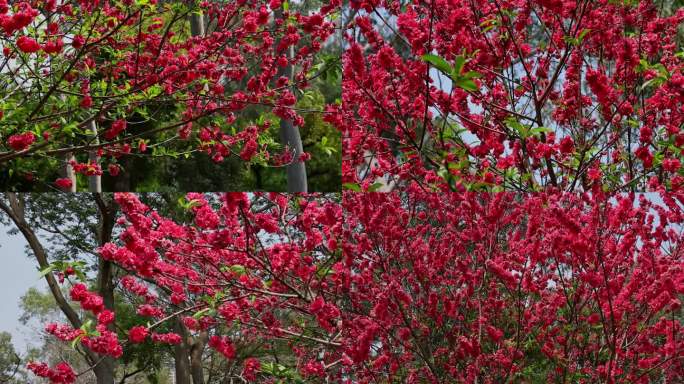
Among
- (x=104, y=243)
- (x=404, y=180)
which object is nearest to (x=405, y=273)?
(x=404, y=180)

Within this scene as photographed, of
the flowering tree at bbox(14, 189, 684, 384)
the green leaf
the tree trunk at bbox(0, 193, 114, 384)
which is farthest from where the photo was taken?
the tree trunk at bbox(0, 193, 114, 384)

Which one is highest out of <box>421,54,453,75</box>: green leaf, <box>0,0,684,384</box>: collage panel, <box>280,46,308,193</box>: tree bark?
<box>280,46,308,193</box>: tree bark

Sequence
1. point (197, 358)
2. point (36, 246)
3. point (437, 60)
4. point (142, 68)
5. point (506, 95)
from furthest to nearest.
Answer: point (197, 358), point (36, 246), point (142, 68), point (506, 95), point (437, 60)

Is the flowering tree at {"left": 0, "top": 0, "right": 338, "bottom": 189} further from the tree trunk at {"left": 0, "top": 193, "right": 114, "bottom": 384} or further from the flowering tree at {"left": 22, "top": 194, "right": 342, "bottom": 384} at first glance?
the tree trunk at {"left": 0, "top": 193, "right": 114, "bottom": 384}

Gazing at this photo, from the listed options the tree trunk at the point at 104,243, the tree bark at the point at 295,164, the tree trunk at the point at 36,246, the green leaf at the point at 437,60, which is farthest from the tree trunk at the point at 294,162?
the green leaf at the point at 437,60

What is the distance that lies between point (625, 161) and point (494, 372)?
1.54 meters

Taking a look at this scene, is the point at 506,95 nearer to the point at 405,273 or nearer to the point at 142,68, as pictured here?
the point at 405,273

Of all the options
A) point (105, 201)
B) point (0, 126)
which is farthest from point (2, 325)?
point (0, 126)

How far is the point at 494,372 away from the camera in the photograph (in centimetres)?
340

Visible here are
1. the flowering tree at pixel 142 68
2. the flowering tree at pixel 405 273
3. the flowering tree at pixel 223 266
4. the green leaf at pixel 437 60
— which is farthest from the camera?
the flowering tree at pixel 142 68

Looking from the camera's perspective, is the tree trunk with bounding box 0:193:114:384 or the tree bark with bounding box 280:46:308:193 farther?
the tree trunk with bounding box 0:193:114:384

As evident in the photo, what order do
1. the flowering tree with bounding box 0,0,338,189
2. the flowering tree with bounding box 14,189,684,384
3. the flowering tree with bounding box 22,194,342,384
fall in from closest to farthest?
1. the flowering tree with bounding box 22,194,342,384
2. the flowering tree with bounding box 14,189,684,384
3. the flowering tree with bounding box 0,0,338,189

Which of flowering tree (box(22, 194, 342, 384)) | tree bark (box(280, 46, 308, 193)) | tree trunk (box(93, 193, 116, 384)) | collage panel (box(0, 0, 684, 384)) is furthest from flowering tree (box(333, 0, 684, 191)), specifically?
tree trunk (box(93, 193, 116, 384))

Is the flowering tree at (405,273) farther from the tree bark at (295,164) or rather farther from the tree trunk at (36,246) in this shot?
the tree trunk at (36,246)
